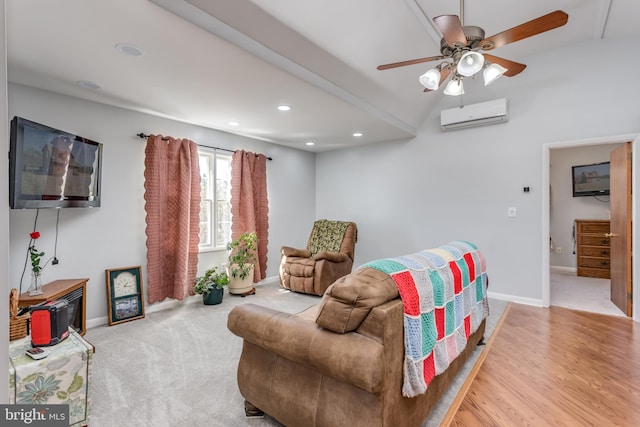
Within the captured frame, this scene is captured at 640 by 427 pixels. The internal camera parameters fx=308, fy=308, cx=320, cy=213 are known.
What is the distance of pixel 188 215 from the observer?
3.74m

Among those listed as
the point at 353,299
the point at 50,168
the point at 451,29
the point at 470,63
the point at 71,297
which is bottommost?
the point at 71,297

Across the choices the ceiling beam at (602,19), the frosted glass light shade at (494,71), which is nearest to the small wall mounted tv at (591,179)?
the ceiling beam at (602,19)

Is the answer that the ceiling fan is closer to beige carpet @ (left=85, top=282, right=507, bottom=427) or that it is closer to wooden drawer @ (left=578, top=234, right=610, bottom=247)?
beige carpet @ (left=85, top=282, right=507, bottom=427)

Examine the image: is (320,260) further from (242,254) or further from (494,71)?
(494,71)

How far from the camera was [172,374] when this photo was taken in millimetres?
2221

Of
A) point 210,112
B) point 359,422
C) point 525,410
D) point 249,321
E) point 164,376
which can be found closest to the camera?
point 359,422

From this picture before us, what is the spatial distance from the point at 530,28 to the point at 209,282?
154 inches

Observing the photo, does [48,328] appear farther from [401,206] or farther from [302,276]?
[401,206]

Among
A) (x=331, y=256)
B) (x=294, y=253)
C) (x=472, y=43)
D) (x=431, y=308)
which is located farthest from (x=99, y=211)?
(x=472, y=43)

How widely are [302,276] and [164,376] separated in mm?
2288

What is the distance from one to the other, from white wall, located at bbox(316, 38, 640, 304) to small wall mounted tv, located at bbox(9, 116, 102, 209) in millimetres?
3768

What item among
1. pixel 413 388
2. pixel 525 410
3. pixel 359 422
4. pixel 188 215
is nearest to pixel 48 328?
pixel 359 422

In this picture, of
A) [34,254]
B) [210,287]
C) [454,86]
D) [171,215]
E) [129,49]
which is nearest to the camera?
[129,49]

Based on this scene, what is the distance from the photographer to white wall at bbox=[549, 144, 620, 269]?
18.5 ft
